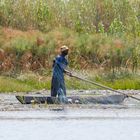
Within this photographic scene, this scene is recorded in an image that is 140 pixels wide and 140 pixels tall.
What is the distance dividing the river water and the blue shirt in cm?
98

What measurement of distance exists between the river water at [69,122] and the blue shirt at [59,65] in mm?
978

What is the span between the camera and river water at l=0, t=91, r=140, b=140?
19.8m

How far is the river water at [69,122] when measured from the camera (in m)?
19.8

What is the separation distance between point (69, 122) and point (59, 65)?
247 cm

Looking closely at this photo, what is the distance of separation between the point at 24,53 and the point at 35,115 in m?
11.4

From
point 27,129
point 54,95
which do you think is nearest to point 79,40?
point 54,95

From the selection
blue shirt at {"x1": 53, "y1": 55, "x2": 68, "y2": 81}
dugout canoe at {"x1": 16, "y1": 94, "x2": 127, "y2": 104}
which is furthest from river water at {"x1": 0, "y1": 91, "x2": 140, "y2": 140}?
blue shirt at {"x1": 53, "y1": 55, "x2": 68, "y2": 81}

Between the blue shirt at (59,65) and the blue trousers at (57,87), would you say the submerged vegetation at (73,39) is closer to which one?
the blue trousers at (57,87)

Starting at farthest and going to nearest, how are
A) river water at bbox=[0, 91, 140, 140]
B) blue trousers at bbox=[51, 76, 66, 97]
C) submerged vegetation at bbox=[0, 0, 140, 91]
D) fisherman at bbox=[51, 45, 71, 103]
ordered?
1. submerged vegetation at bbox=[0, 0, 140, 91]
2. blue trousers at bbox=[51, 76, 66, 97]
3. fisherman at bbox=[51, 45, 71, 103]
4. river water at bbox=[0, 91, 140, 140]

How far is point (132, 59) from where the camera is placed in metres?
34.5

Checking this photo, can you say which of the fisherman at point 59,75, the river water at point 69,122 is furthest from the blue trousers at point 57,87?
the river water at point 69,122

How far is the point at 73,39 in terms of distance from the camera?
36.2 metres

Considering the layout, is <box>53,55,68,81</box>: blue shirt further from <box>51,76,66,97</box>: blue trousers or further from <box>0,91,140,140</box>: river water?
<box>0,91,140,140</box>: river water

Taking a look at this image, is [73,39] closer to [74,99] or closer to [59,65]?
[74,99]
